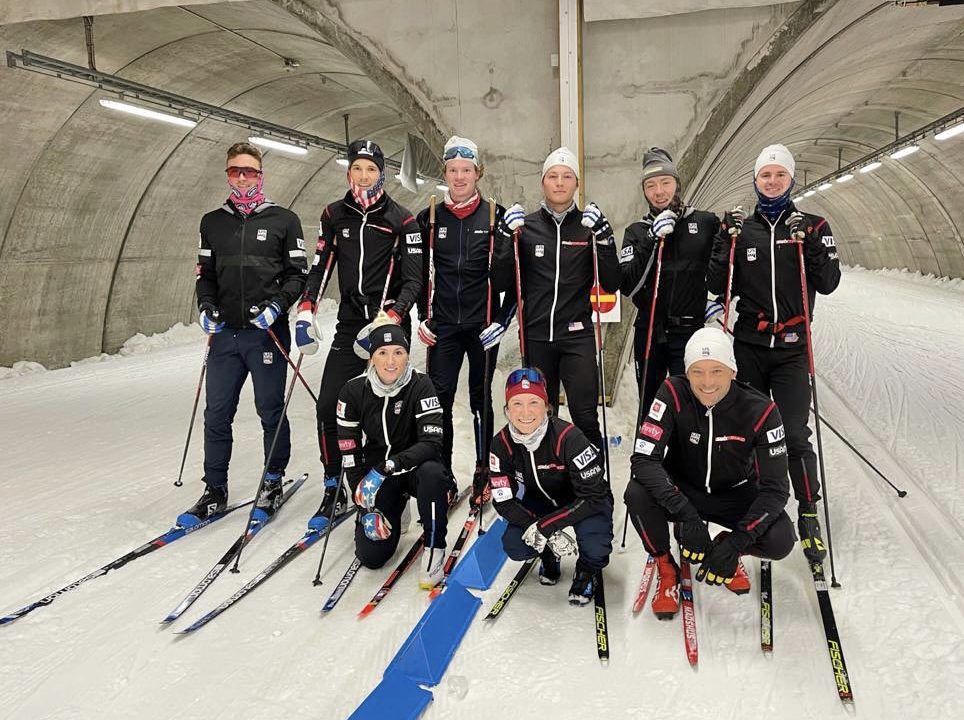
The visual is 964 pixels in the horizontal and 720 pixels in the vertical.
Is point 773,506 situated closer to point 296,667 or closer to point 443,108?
point 296,667

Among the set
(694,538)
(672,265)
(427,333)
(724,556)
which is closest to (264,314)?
(427,333)

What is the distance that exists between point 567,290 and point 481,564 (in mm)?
1655

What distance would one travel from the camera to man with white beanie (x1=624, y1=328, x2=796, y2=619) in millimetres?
3191

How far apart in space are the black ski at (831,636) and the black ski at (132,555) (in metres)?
3.50

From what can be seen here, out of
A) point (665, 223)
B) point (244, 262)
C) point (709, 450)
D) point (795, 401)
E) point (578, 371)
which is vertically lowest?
point (709, 450)

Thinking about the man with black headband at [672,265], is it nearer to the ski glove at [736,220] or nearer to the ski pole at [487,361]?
the ski glove at [736,220]

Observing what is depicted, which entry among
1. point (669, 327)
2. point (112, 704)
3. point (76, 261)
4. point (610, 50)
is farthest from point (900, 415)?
point (76, 261)

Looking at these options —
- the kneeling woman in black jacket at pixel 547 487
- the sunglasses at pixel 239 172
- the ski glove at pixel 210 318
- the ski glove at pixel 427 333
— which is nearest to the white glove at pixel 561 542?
→ the kneeling woman in black jacket at pixel 547 487

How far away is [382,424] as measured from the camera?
395 centimetres

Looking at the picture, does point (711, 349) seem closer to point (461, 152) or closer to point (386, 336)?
point (386, 336)

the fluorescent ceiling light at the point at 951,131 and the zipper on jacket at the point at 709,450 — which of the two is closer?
the zipper on jacket at the point at 709,450

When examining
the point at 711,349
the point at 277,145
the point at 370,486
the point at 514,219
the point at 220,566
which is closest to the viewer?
the point at 711,349

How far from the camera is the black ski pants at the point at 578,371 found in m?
4.27

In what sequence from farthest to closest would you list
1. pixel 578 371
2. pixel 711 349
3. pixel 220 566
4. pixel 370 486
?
1. pixel 578 371
2. pixel 220 566
3. pixel 370 486
4. pixel 711 349
